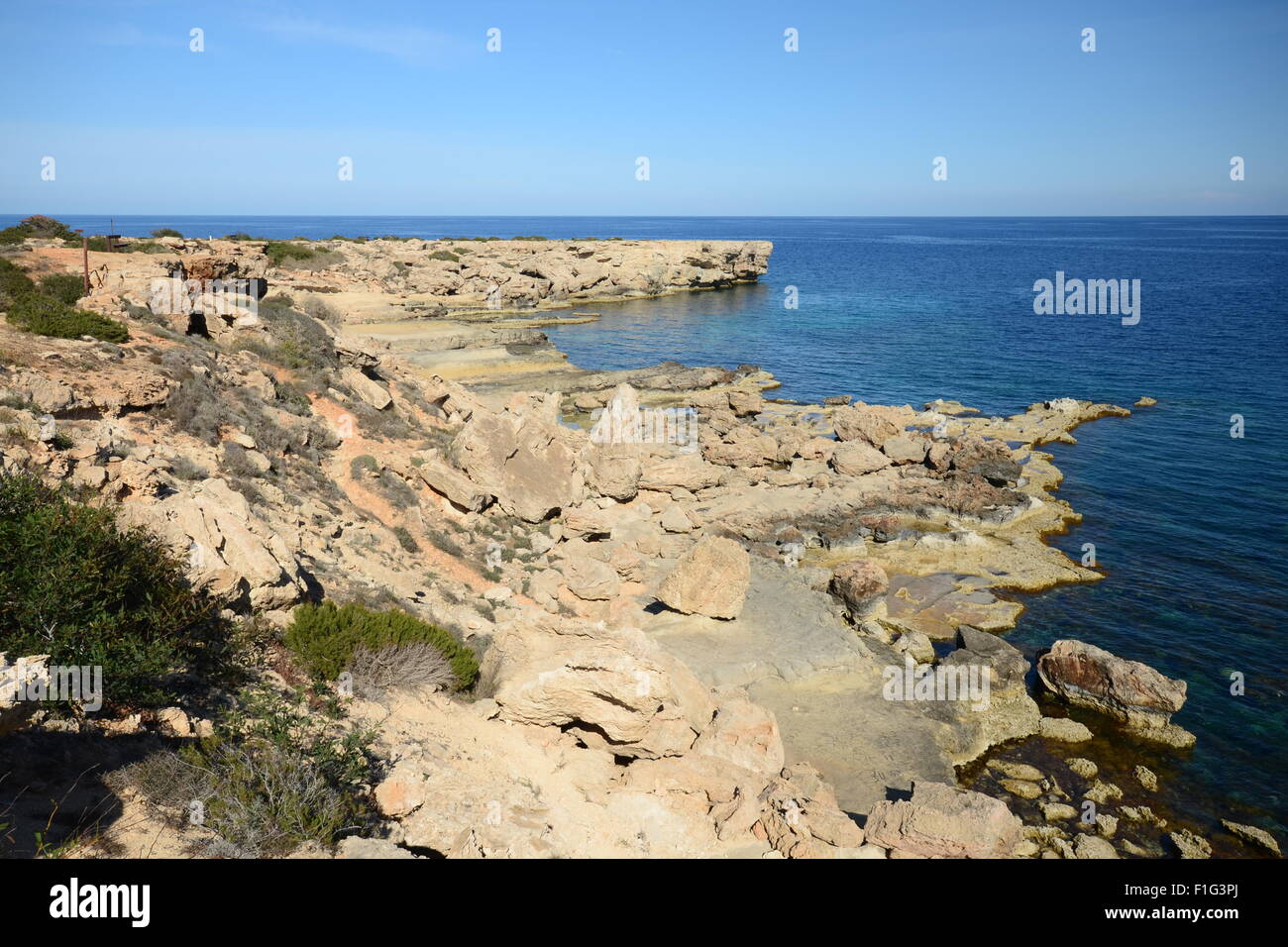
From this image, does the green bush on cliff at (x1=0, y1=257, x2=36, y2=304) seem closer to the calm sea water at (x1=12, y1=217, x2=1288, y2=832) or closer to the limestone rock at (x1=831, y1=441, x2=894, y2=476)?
the limestone rock at (x1=831, y1=441, x2=894, y2=476)

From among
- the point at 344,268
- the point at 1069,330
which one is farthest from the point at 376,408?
the point at 1069,330

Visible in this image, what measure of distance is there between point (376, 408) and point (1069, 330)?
6238 cm

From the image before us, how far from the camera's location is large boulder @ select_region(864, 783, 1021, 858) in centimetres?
988

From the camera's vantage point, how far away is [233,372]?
18531 mm

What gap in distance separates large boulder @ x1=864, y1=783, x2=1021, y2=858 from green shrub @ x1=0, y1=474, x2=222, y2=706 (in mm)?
9273

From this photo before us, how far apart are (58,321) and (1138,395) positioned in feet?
164

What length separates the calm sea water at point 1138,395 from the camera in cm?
1684

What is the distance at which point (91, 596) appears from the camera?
295 inches

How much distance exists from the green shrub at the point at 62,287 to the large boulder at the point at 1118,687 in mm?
25197

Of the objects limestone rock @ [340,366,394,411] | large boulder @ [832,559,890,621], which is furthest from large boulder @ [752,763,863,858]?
limestone rock @ [340,366,394,411]

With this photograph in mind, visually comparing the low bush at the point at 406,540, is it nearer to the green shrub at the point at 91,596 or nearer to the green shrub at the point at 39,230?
the green shrub at the point at 91,596

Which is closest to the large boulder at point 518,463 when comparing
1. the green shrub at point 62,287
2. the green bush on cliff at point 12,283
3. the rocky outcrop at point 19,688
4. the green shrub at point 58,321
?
the green shrub at point 58,321

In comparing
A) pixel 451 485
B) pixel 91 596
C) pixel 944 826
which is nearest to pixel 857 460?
pixel 451 485

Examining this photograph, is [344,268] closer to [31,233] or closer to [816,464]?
[31,233]
